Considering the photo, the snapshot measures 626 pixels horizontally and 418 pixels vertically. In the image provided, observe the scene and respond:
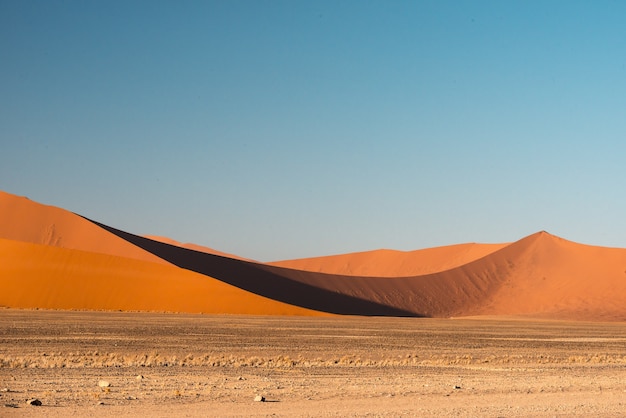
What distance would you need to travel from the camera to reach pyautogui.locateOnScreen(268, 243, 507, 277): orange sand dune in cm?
12950

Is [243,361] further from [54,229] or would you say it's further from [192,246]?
[192,246]

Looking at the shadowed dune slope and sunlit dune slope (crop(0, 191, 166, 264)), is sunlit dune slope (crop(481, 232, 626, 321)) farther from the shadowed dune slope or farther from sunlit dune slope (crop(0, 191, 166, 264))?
sunlit dune slope (crop(0, 191, 166, 264))

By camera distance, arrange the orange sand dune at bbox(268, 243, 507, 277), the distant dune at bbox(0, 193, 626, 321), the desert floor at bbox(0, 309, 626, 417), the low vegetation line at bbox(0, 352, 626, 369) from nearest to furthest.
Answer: the desert floor at bbox(0, 309, 626, 417)
the low vegetation line at bbox(0, 352, 626, 369)
the distant dune at bbox(0, 193, 626, 321)
the orange sand dune at bbox(268, 243, 507, 277)

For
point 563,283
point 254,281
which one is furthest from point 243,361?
point 563,283

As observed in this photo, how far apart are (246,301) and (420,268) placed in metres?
71.1

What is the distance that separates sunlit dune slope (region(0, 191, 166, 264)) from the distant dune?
10cm

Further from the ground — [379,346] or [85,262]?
[85,262]

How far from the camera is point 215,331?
131ft

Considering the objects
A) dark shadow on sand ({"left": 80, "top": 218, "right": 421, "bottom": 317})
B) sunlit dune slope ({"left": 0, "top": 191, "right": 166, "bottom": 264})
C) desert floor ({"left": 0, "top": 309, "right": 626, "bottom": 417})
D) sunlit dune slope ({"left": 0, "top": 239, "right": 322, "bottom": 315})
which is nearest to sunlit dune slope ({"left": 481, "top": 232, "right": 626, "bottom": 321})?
dark shadow on sand ({"left": 80, "top": 218, "right": 421, "bottom": 317})

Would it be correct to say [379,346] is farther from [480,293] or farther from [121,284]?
[480,293]

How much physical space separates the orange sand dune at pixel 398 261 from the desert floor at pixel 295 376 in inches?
3726

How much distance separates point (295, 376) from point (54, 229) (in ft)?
246

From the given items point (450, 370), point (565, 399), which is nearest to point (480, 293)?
point (450, 370)

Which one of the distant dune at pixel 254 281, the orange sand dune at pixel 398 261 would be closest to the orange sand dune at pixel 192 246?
the orange sand dune at pixel 398 261
